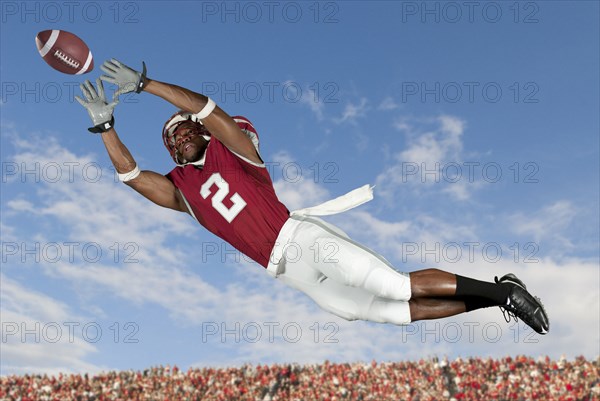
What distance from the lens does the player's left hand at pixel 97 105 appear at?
3.84 m

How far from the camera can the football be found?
397 centimetres

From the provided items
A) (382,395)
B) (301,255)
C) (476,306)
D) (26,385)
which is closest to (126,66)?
(301,255)

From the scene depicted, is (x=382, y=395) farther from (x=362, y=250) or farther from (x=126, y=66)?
(x=126, y=66)

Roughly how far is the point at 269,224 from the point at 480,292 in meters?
1.30

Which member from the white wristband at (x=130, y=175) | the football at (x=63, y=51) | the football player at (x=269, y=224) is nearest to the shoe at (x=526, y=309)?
the football player at (x=269, y=224)

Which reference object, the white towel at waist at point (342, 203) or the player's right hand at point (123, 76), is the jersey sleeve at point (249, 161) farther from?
the player's right hand at point (123, 76)

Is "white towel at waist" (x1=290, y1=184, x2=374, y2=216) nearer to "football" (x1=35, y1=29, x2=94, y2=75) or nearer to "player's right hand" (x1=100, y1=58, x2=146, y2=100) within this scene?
"player's right hand" (x1=100, y1=58, x2=146, y2=100)

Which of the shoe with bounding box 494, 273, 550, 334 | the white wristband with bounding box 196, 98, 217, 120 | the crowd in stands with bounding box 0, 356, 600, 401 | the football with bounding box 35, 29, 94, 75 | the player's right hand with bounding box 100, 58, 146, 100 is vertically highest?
the football with bounding box 35, 29, 94, 75

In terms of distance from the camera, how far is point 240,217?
156 inches

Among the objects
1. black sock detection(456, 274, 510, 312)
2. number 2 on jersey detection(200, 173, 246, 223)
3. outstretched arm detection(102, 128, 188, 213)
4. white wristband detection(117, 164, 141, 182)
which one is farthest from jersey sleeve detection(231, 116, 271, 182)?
black sock detection(456, 274, 510, 312)

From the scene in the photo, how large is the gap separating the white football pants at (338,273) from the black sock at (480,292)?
316mm

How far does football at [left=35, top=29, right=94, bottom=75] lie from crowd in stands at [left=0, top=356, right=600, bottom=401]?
795 centimetres

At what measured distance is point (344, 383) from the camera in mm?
11039

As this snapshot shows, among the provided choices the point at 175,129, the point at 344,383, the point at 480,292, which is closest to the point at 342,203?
the point at 480,292
